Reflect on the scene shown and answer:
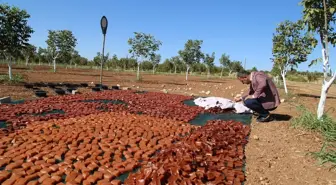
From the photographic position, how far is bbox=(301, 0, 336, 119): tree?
4.55 meters

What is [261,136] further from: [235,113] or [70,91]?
[70,91]

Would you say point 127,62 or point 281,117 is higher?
point 127,62

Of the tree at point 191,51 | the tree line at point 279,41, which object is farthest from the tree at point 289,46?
the tree at point 191,51

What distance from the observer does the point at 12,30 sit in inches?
417

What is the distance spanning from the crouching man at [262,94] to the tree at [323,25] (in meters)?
0.85

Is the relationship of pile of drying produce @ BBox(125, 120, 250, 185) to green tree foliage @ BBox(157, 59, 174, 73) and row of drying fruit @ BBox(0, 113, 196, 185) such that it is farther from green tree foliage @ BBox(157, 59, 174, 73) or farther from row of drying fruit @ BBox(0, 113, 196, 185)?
green tree foliage @ BBox(157, 59, 174, 73)

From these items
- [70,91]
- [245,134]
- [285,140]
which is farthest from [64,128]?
[70,91]

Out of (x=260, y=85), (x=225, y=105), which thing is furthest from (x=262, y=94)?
(x=225, y=105)

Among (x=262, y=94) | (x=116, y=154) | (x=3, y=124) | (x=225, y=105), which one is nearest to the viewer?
(x=116, y=154)

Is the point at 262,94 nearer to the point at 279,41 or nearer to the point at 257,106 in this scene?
the point at 257,106

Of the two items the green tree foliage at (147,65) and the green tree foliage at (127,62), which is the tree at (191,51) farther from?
the green tree foliage at (147,65)

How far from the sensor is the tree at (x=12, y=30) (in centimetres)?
1040

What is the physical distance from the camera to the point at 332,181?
257cm

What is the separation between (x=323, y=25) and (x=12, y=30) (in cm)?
1157
